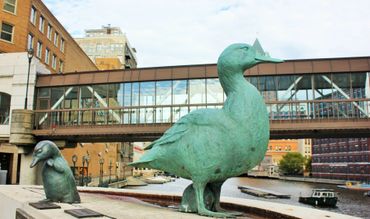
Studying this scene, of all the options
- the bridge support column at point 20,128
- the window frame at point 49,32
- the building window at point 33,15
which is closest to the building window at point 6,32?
the building window at point 33,15

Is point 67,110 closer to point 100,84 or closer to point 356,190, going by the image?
point 100,84

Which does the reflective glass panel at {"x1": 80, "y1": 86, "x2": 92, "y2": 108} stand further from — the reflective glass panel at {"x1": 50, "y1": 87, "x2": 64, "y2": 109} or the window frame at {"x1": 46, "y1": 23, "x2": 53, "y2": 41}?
the window frame at {"x1": 46, "y1": 23, "x2": 53, "y2": 41}

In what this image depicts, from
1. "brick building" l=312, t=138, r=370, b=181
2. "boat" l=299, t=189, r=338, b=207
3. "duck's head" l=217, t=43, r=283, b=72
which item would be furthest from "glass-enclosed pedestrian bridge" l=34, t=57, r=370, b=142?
"brick building" l=312, t=138, r=370, b=181

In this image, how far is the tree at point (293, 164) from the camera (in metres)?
104

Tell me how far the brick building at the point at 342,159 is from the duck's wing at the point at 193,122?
216 feet

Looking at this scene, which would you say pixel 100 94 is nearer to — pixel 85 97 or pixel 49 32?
pixel 85 97

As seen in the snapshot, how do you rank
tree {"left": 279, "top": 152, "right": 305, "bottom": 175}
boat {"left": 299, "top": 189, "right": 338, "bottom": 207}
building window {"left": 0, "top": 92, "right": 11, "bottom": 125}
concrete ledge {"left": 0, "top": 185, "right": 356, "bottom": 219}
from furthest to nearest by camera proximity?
tree {"left": 279, "top": 152, "right": 305, "bottom": 175} < boat {"left": 299, "top": 189, "right": 338, "bottom": 207} < building window {"left": 0, "top": 92, "right": 11, "bottom": 125} < concrete ledge {"left": 0, "top": 185, "right": 356, "bottom": 219}

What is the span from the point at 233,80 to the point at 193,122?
4.52 ft

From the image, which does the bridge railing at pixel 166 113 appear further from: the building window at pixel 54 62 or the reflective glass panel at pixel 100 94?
the building window at pixel 54 62

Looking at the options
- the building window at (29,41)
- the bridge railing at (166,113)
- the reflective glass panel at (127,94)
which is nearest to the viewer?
the bridge railing at (166,113)

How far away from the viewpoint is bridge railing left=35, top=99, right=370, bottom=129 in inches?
797

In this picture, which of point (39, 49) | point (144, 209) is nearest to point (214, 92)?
point (144, 209)

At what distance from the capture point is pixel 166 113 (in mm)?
21875

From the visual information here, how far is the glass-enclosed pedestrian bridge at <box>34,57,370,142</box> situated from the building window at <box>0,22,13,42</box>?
35.7ft
